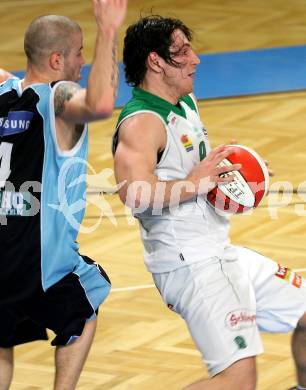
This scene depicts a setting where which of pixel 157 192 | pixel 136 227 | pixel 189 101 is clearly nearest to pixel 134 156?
pixel 157 192

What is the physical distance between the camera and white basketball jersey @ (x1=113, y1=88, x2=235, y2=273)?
534cm

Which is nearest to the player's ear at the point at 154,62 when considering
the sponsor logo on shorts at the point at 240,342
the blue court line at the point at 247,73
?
the sponsor logo on shorts at the point at 240,342

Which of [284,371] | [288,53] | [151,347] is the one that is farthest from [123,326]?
[288,53]

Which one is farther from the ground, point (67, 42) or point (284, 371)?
point (67, 42)

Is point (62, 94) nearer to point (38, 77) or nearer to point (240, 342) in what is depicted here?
point (38, 77)

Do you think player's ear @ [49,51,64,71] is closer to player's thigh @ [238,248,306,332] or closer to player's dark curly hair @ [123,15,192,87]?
player's dark curly hair @ [123,15,192,87]

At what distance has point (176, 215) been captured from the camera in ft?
17.6

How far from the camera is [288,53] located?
1275 cm

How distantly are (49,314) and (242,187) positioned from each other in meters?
0.98

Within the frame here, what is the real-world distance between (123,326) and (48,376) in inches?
28.3

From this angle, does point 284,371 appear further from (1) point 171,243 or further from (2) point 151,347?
(1) point 171,243

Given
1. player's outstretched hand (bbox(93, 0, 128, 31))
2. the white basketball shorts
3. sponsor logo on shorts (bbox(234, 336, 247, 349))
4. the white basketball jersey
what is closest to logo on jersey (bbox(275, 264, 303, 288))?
the white basketball shorts

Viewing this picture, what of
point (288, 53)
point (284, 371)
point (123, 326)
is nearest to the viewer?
point (284, 371)

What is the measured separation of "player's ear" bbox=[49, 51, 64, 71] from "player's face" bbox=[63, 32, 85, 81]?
0.06 ft
